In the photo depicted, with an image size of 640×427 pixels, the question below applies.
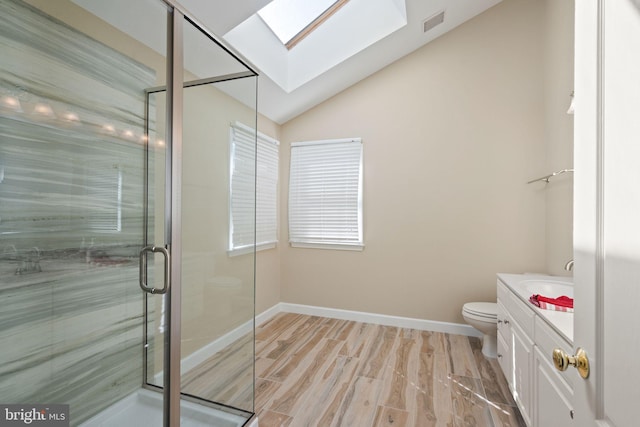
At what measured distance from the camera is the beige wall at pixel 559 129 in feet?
7.89

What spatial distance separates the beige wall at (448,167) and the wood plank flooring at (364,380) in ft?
1.80

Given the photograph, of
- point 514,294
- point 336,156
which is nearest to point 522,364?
point 514,294

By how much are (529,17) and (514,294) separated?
2.72m

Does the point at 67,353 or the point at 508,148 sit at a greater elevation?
the point at 508,148

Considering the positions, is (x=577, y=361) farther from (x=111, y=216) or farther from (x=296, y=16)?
(x=296, y=16)

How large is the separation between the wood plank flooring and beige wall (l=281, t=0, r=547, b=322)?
0.55 m

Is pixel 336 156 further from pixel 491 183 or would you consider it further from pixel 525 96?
pixel 525 96

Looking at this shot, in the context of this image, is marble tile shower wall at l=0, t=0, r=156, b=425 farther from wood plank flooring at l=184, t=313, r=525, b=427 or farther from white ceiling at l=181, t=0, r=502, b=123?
white ceiling at l=181, t=0, r=502, b=123

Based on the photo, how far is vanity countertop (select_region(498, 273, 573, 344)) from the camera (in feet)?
4.14

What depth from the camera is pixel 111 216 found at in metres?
1.53

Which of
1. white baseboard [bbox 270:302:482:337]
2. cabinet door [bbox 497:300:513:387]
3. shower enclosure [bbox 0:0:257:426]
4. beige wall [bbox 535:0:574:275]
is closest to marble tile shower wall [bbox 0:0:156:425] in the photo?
shower enclosure [bbox 0:0:257:426]

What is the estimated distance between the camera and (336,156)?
3.59 meters

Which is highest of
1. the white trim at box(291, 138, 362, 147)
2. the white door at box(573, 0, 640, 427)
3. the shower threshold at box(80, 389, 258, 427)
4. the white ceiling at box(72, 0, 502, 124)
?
the white ceiling at box(72, 0, 502, 124)

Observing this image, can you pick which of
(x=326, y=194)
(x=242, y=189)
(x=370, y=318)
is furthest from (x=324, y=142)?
(x=370, y=318)
